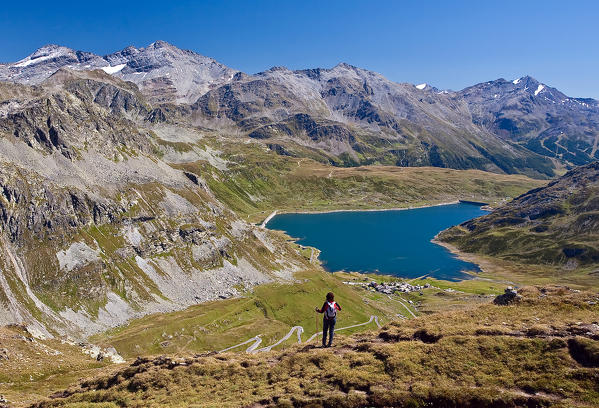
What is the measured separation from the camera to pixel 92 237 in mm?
139250

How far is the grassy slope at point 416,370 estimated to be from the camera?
2486cm

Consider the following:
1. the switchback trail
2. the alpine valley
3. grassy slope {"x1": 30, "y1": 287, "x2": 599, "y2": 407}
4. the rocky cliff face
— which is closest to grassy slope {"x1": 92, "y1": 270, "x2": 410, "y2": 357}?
the alpine valley

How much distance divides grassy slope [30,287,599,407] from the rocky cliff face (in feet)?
261

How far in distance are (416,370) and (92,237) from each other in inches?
5560

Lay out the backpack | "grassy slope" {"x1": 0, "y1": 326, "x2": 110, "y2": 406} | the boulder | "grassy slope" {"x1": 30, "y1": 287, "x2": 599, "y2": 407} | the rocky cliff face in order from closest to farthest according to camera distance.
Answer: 1. "grassy slope" {"x1": 30, "y1": 287, "x2": 599, "y2": 407}
2. the backpack
3. the boulder
4. "grassy slope" {"x1": 0, "y1": 326, "x2": 110, "y2": 406}
5. the rocky cliff face

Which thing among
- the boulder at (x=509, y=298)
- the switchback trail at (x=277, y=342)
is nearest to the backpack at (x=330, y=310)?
the boulder at (x=509, y=298)

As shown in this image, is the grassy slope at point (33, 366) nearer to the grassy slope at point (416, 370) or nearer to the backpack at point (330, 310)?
the grassy slope at point (416, 370)

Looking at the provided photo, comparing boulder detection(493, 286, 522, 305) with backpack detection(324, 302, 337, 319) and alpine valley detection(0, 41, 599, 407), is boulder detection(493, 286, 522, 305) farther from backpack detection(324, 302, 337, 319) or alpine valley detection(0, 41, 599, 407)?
backpack detection(324, 302, 337, 319)

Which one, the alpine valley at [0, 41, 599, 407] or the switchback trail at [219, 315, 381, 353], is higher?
the alpine valley at [0, 41, 599, 407]

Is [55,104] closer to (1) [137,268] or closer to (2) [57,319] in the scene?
(1) [137,268]

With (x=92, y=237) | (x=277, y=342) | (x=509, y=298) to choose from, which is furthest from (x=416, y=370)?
(x=92, y=237)

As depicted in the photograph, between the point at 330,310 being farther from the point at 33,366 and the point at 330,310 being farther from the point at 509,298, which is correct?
the point at 33,366

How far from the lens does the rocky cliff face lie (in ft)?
373

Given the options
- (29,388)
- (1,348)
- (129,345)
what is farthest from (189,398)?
(129,345)
